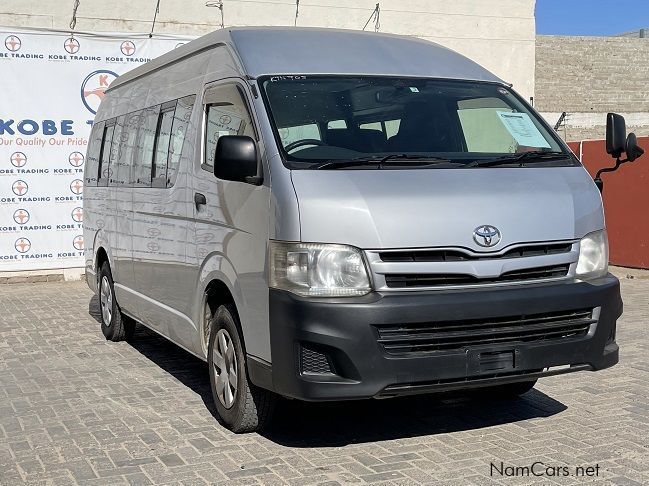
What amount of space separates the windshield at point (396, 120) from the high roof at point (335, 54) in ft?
0.26

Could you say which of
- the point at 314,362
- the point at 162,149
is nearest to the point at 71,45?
the point at 162,149

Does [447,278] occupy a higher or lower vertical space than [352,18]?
lower

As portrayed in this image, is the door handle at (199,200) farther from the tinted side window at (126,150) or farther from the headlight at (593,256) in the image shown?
the headlight at (593,256)

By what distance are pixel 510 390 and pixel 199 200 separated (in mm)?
2513

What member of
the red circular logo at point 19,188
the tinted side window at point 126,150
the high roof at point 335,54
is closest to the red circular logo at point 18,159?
the red circular logo at point 19,188

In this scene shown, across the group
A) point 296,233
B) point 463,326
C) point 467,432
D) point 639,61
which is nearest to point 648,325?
point 467,432

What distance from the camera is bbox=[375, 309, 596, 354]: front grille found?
480cm

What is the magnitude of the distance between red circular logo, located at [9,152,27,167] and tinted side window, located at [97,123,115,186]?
4.92 m

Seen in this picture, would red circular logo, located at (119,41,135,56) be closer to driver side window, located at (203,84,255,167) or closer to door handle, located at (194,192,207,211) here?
driver side window, located at (203,84,255,167)

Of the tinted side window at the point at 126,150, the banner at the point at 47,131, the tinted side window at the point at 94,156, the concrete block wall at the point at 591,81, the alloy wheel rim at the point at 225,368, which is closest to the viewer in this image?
the alloy wheel rim at the point at 225,368

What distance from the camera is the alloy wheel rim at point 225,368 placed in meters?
5.59

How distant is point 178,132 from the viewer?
21.7 feet

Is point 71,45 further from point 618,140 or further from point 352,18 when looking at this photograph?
point 618,140

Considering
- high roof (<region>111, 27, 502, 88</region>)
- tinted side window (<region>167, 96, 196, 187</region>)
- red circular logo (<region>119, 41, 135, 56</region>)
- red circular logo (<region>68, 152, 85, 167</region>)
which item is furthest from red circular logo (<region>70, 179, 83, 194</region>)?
high roof (<region>111, 27, 502, 88</region>)
